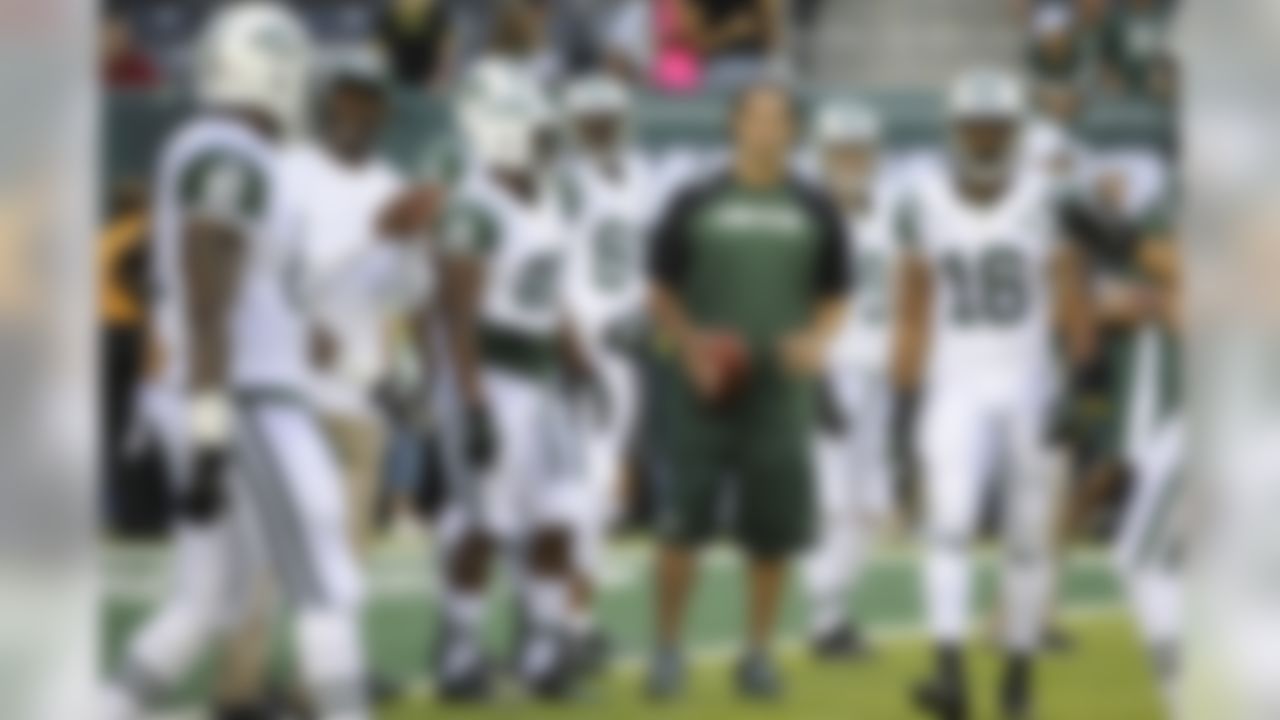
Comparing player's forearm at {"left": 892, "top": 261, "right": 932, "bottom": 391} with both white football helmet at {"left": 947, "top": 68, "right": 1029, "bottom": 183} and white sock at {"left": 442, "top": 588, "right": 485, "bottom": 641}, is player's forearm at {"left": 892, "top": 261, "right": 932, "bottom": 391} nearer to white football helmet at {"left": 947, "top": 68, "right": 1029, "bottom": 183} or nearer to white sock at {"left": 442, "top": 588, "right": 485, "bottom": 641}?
white football helmet at {"left": 947, "top": 68, "right": 1029, "bottom": 183}

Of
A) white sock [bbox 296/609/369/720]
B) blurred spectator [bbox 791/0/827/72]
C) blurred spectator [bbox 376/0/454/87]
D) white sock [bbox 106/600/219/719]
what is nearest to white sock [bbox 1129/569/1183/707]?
blurred spectator [bbox 791/0/827/72]

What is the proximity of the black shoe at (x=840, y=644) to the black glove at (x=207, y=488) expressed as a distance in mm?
801

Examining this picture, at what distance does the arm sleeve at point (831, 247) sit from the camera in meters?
3.36

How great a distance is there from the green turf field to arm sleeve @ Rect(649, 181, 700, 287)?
363 millimetres

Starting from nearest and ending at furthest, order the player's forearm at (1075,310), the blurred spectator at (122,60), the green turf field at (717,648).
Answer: the blurred spectator at (122,60), the green turf field at (717,648), the player's forearm at (1075,310)

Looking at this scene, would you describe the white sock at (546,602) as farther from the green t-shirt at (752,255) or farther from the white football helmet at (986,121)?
the white football helmet at (986,121)

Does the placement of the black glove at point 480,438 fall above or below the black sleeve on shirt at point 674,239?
below

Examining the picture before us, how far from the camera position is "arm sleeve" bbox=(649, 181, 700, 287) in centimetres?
333

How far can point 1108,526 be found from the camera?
3434mm

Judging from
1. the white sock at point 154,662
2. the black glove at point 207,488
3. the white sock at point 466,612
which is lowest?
the white sock at point 154,662

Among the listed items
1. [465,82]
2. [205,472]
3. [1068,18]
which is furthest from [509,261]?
[1068,18]

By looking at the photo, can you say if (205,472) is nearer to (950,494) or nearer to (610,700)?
(610,700)

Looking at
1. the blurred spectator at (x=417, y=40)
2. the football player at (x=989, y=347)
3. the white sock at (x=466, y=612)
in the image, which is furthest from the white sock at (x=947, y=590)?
the blurred spectator at (x=417, y=40)

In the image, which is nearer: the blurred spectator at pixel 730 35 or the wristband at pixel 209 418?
the wristband at pixel 209 418
